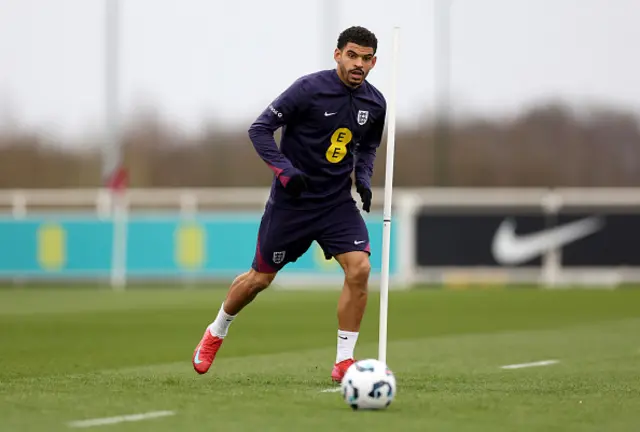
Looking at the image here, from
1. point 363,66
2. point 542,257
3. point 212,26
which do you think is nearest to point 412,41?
point 212,26

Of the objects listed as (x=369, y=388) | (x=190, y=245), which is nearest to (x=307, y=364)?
(x=369, y=388)

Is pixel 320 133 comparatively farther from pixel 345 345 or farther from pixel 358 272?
pixel 345 345

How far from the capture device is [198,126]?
97.8ft

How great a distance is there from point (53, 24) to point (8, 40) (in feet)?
3.60

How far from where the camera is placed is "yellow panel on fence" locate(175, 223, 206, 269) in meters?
23.5

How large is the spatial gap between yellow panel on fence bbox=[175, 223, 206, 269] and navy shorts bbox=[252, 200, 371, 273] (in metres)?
14.8

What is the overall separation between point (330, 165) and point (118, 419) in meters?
2.70

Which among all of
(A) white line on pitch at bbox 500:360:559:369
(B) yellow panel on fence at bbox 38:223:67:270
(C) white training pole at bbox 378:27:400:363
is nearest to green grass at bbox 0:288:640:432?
(A) white line on pitch at bbox 500:360:559:369

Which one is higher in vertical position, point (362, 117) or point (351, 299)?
point (362, 117)

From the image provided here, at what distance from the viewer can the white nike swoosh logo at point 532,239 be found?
23.3 meters

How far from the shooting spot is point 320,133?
28.2 ft

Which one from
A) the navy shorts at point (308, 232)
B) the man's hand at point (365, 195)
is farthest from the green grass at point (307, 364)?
the man's hand at point (365, 195)

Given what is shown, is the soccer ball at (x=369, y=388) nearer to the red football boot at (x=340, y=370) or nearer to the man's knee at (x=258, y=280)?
the red football boot at (x=340, y=370)

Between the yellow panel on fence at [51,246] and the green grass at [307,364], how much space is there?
3970mm
